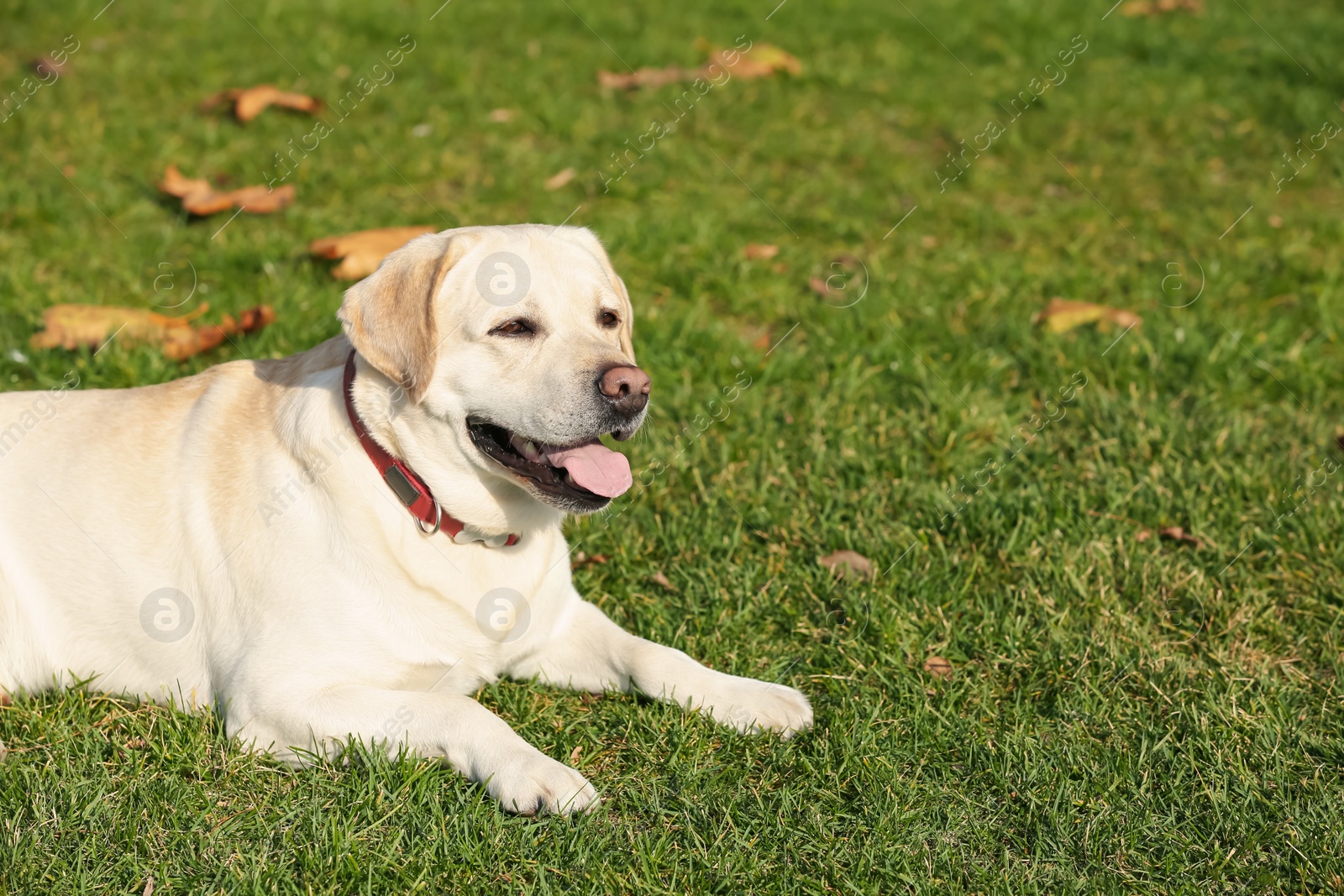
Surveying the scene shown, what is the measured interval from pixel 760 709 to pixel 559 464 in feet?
2.99

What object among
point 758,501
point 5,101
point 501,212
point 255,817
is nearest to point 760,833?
point 255,817

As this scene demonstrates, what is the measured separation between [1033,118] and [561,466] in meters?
6.01

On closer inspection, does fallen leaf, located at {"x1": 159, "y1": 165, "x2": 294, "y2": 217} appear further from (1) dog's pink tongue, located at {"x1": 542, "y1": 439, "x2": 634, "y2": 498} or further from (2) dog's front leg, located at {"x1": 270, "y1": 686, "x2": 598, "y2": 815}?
(2) dog's front leg, located at {"x1": 270, "y1": 686, "x2": 598, "y2": 815}

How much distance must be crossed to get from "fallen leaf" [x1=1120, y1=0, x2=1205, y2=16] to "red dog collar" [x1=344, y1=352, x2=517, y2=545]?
912 cm

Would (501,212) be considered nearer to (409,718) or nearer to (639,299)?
(639,299)

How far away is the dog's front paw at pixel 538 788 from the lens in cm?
284

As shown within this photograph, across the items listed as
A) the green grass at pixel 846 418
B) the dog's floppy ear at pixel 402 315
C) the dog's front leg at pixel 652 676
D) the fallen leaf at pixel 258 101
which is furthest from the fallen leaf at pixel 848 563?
the fallen leaf at pixel 258 101

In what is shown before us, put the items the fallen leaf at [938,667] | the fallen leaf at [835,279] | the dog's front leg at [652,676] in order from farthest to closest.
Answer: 1. the fallen leaf at [835,279]
2. the fallen leaf at [938,667]
3. the dog's front leg at [652,676]

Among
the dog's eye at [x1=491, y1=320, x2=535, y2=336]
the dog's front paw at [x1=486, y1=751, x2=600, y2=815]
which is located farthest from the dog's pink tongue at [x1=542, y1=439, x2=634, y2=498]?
the dog's front paw at [x1=486, y1=751, x2=600, y2=815]

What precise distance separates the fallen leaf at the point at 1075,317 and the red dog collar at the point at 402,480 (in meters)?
3.39

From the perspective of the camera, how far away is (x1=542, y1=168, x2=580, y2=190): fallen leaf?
6793 mm

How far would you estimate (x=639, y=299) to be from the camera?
5742 mm

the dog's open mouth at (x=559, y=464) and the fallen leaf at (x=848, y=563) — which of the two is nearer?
the dog's open mouth at (x=559, y=464)

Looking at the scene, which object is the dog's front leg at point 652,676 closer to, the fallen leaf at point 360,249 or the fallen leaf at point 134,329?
the fallen leaf at point 134,329
